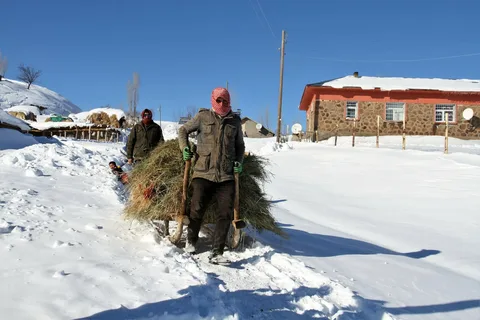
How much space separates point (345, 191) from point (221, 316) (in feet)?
28.3

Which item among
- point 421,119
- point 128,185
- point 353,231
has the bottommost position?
point 353,231

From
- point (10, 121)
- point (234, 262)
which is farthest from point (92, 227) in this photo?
point (10, 121)

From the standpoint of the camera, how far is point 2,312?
7.16 feet

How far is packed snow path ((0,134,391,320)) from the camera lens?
2420mm

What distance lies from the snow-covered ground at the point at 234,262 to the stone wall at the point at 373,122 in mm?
18330

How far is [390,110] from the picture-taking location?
88.3 feet

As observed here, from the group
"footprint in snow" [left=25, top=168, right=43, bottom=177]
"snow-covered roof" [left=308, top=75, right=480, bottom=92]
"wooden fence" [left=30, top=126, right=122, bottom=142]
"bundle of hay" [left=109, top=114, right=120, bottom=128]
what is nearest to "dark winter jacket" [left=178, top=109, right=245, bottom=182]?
"footprint in snow" [left=25, top=168, right=43, bottom=177]

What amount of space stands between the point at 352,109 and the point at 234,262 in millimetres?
24748

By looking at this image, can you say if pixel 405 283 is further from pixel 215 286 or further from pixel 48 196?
pixel 48 196

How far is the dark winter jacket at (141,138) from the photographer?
21.4 feet

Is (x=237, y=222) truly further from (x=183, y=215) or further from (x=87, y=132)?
(x=87, y=132)

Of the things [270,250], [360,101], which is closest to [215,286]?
[270,250]

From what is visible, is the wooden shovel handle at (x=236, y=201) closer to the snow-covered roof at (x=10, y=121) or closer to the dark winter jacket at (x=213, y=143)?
the dark winter jacket at (x=213, y=143)

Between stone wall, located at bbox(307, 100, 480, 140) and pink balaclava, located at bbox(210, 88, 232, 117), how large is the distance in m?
23.3
